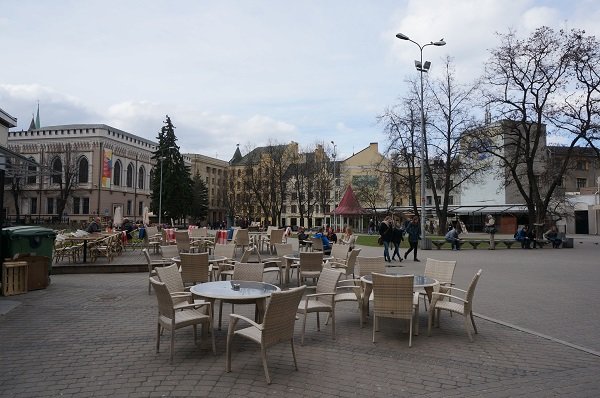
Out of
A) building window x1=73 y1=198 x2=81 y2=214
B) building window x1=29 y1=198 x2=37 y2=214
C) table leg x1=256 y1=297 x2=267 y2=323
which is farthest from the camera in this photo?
building window x1=29 y1=198 x2=37 y2=214

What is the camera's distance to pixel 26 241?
10.8 metres

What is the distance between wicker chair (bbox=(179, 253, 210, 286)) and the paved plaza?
941 mm

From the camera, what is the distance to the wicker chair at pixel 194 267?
9.17m

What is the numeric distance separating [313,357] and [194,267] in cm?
419

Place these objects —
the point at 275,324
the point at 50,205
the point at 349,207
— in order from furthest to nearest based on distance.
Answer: the point at 50,205, the point at 349,207, the point at 275,324

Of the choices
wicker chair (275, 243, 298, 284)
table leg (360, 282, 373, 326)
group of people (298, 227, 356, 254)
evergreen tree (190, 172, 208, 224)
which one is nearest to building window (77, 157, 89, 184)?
evergreen tree (190, 172, 208, 224)

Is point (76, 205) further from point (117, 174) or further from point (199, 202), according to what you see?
point (199, 202)

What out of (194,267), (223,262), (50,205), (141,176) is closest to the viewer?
(194,267)

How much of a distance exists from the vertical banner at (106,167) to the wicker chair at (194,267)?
205 ft

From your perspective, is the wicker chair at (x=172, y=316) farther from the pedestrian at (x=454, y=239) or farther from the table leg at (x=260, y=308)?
the pedestrian at (x=454, y=239)

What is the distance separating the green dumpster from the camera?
34.7ft

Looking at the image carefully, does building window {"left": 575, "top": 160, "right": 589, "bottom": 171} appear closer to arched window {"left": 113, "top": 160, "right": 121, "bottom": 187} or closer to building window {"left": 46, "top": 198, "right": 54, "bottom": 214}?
arched window {"left": 113, "top": 160, "right": 121, "bottom": 187}

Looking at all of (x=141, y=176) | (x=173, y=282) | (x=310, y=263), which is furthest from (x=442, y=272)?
(x=141, y=176)

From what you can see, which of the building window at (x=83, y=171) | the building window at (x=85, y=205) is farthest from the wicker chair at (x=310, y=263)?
the building window at (x=83, y=171)
